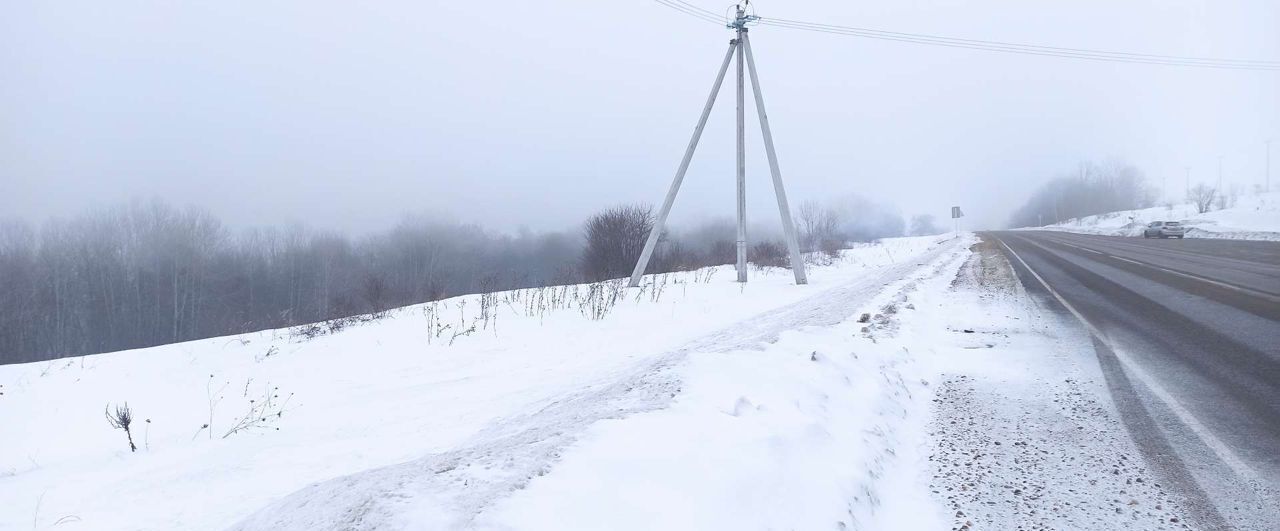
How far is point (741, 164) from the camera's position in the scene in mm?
15664

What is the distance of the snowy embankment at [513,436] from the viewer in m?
2.42

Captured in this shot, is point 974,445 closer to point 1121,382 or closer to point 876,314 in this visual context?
point 1121,382

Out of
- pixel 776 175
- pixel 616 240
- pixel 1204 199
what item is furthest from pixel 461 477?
pixel 1204 199

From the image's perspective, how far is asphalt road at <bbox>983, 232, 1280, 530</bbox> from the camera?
275 cm

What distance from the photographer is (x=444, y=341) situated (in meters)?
9.07

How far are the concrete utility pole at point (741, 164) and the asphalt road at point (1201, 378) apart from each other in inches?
230

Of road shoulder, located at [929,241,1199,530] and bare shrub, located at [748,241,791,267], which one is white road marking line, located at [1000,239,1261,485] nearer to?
road shoulder, located at [929,241,1199,530]

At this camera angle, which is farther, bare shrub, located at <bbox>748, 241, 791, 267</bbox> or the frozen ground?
bare shrub, located at <bbox>748, 241, 791, 267</bbox>

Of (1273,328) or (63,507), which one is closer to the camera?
(63,507)

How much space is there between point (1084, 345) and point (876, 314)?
238 centimetres

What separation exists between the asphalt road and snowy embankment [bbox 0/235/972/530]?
1348mm

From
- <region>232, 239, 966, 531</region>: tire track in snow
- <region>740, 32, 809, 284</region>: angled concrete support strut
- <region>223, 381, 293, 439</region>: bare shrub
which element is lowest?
<region>223, 381, 293, 439</region>: bare shrub

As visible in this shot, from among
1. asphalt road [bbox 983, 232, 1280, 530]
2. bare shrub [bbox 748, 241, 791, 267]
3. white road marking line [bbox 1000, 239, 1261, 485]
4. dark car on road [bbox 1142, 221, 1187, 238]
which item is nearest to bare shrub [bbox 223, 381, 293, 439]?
asphalt road [bbox 983, 232, 1280, 530]

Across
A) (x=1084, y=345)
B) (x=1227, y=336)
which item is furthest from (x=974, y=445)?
(x=1227, y=336)
